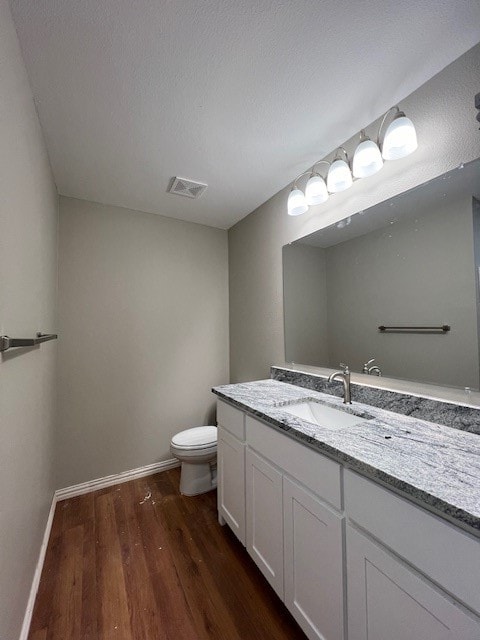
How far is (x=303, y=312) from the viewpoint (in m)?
1.89

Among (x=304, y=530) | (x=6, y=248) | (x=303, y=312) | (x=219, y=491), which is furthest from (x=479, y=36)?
(x=219, y=491)

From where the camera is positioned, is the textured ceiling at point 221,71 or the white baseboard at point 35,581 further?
the white baseboard at point 35,581

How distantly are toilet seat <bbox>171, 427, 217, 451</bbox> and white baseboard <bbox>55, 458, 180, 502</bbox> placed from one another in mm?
500

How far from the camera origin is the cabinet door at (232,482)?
4.77ft

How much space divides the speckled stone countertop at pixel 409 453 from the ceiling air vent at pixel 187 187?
1560mm

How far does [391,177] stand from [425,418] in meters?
1.13

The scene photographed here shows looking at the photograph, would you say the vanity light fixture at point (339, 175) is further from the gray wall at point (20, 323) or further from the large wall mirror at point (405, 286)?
the gray wall at point (20, 323)

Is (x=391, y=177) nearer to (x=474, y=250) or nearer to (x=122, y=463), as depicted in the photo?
(x=474, y=250)

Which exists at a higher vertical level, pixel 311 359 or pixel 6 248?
pixel 6 248

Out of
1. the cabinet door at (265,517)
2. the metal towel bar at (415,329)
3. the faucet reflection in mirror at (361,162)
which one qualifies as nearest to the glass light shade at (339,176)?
the faucet reflection in mirror at (361,162)

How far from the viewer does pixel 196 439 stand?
2062 millimetres

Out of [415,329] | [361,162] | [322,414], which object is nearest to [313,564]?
[322,414]

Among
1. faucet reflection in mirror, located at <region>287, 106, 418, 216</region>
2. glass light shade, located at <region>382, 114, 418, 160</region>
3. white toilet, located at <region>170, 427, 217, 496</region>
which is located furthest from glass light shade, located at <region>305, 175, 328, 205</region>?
white toilet, located at <region>170, 427, 217, 496</region>

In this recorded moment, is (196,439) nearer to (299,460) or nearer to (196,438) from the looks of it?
(196,438)
